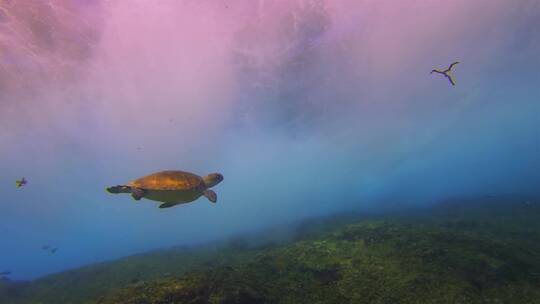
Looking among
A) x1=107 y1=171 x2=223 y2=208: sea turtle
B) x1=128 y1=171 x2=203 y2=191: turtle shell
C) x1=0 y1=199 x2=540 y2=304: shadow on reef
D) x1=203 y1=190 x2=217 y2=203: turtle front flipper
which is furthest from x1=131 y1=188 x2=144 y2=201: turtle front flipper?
x1=0 y1=199 x2=540 y2=304: shadow on reef

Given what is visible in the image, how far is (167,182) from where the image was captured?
6441mm

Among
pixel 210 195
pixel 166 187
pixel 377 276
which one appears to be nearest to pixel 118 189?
pixel 166 187

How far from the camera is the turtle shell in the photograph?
6.35 meters

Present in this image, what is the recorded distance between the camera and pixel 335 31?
65.0ft

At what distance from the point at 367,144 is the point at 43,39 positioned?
171 feet

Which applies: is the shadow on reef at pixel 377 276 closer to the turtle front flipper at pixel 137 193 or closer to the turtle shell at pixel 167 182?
the turtle front flipper at pixel 137 193

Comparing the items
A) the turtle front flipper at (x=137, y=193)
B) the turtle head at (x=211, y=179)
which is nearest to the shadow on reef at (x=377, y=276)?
the turtle front flipper at (x=137, y=193)

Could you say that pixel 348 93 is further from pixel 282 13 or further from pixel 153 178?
pixel 153 178

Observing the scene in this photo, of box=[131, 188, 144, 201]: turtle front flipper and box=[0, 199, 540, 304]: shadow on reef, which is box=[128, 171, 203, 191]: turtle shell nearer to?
box=[131, 188, 144, 201]: turtle front flipper

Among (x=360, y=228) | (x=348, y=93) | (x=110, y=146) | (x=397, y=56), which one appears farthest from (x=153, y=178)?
(x=110, y=146)

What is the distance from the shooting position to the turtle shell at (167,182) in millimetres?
6352

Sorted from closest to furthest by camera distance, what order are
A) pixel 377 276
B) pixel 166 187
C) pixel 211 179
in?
pixel 166 187 → pixel 377 276 → pixel 211 179

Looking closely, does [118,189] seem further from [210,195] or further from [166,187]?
[210,195]

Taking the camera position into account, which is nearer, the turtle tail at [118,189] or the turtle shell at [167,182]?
the turtle tail at [118,189]
